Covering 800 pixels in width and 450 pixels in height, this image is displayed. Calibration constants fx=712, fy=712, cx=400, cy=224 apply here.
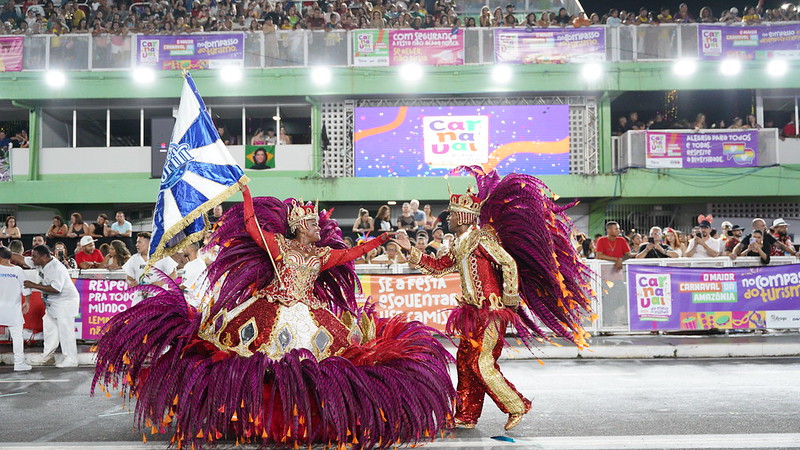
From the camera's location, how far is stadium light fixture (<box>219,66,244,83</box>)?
64.9 feet

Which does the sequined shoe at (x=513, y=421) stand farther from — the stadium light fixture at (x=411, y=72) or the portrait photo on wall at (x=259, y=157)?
the portrait photo on wall at (x=259, y=157)

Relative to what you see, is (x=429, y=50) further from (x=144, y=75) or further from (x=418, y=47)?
(x=144, y=75)

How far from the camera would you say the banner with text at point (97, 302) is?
10977 millimetres

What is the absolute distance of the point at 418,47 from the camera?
19.4 m

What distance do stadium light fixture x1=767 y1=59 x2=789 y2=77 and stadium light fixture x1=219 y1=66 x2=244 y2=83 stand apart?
1483 cm

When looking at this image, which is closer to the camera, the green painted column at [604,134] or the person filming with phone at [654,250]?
the person filming with phone at [654,250]

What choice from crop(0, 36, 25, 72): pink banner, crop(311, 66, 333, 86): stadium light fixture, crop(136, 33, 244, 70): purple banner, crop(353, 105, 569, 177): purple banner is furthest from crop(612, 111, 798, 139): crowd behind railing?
crop(0, 36, 25, 72): pink banner

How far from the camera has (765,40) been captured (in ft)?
64.3

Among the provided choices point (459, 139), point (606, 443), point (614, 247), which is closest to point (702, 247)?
point (614, 247)

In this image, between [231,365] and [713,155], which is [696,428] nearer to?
[231,365]

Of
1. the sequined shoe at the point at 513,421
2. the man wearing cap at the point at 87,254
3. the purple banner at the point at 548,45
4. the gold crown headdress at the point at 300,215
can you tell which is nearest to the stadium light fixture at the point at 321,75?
the purple banner at the point at 548,45

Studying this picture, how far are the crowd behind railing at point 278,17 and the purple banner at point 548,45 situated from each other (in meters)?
0.55

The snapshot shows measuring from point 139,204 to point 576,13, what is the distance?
15.1 meters

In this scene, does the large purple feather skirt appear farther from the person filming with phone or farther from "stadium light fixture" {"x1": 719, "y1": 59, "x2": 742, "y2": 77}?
"stadium light fixture" {"x1": 719, "y1": 59, "x2": 742, "y2": 77}
